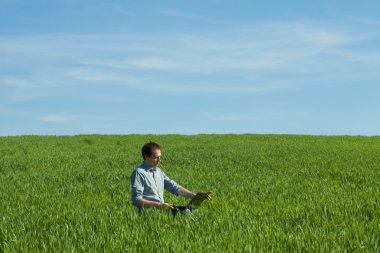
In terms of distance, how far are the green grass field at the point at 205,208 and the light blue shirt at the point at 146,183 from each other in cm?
29

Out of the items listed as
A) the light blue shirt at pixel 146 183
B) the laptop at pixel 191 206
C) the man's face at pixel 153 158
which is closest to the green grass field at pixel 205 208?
the laptop at pixel 191 206

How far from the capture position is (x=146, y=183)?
336 inches

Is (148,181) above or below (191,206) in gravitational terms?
above

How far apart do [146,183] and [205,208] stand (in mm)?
2090

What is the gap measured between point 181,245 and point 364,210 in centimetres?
513

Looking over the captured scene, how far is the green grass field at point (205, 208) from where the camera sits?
23.0ft

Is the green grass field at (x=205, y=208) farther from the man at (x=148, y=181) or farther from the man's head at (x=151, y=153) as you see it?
the man's head at (x=151, y=153)

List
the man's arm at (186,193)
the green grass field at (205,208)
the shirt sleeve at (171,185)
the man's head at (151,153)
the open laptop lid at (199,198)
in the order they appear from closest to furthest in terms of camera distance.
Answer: the green grass field at (205,208), the open laptop lid at (199,198), the man's head at (151,153), the man's arm at (186,193), the shirt sleeve at (171,185)

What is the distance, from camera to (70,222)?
29.0 ft

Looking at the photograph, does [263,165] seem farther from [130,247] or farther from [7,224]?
[130,247]

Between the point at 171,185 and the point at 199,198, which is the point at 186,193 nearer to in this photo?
the point at 171,185

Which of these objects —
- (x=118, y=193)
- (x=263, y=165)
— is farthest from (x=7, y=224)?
(x=263, y=165)

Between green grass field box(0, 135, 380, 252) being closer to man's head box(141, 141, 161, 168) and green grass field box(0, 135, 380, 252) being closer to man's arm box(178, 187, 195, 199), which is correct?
man's arm box(178, 187, 195, 199)

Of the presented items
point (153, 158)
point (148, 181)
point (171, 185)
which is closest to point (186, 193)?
point (171, 185)
